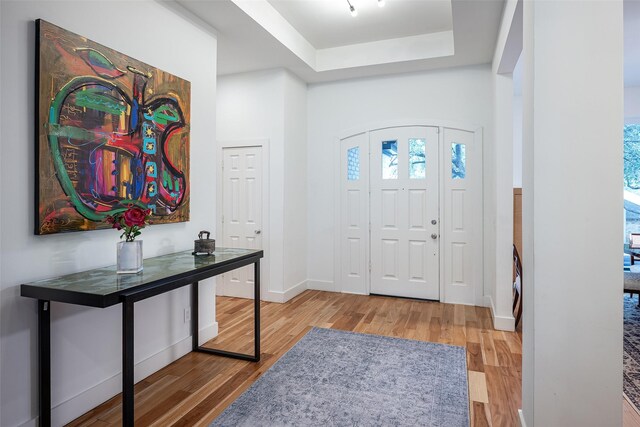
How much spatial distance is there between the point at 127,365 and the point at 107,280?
47 cm

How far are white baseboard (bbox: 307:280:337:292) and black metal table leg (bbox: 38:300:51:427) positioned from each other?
345cm

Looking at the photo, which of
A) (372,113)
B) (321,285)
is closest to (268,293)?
(321,285)

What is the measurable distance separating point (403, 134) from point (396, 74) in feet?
2.54

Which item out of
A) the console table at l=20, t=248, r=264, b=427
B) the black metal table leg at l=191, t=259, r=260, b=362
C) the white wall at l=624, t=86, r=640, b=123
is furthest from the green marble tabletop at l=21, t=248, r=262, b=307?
the white wall at l=624, t=86, r=640, b=123

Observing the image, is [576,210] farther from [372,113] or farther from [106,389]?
[372,113]

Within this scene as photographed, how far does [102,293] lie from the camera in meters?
1.70

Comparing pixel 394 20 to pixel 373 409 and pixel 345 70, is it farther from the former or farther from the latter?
pixel 373 409

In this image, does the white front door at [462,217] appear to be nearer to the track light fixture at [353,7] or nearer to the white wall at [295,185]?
the track light fixture at [353,7]

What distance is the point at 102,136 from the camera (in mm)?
2246

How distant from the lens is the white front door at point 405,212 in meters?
4.52

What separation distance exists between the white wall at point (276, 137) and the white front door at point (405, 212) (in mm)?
1008

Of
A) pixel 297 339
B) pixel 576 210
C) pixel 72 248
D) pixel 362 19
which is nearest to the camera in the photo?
pixel 576 210

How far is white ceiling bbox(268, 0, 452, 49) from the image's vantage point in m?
3.51

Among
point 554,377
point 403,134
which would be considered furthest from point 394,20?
point 554,377
